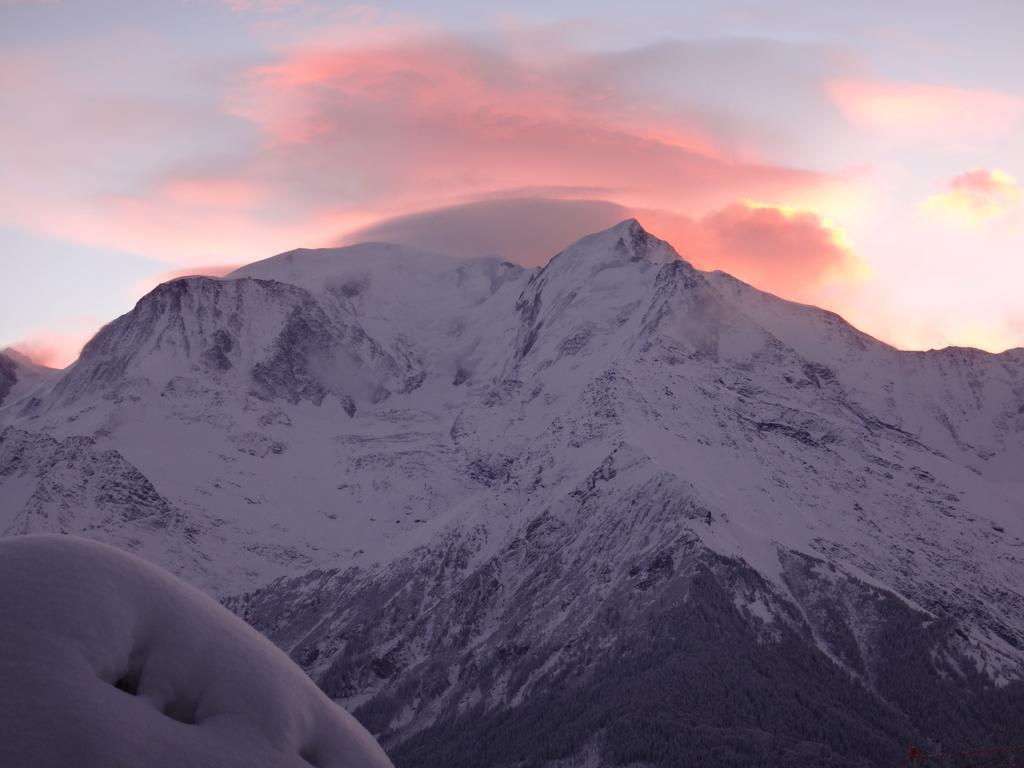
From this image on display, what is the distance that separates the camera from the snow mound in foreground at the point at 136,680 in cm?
1731

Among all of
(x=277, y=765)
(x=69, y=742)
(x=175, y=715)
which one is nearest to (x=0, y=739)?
(x=69, y=742)

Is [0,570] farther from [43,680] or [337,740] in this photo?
[337,740]

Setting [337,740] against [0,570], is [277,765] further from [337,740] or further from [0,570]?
[0,570]

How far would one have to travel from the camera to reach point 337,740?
19297mm

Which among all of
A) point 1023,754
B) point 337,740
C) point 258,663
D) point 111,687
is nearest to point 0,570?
point 111,687

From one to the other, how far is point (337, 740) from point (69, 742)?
3.39 meters

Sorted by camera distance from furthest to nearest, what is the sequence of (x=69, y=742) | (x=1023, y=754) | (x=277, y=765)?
(x=1023, y=754)
(x=277, y=765)
(x=69, y=742)

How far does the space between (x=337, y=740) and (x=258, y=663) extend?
1.43 m

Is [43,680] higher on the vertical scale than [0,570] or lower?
lower

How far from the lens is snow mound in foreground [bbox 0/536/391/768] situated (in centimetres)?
1731

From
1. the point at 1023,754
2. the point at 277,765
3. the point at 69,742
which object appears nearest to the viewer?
the point at 69,742

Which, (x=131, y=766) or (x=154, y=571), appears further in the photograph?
(x=154, y=571)

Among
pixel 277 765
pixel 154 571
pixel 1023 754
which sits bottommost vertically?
pixel 1023 754

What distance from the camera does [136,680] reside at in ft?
59.3
